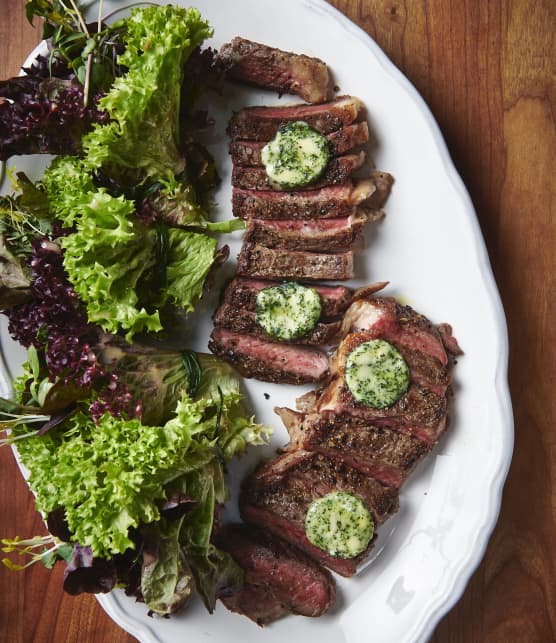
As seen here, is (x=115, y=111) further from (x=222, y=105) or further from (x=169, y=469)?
(x=169, y=469)

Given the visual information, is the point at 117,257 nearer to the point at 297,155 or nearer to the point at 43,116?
the point at 43,116

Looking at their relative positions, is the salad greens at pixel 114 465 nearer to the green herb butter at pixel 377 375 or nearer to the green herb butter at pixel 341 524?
the green herb butter at pixel 341 524

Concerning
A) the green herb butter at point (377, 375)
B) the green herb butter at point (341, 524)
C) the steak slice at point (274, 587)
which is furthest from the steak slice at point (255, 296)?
the steak slice at point (274, 587)

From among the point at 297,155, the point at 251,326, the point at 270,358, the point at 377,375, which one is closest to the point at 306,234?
the point at 297,155

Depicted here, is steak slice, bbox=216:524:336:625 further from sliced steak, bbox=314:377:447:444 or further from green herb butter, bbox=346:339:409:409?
green herb butter, bbox=346:339:409:409

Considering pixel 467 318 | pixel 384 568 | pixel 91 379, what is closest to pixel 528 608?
pixel 384 568

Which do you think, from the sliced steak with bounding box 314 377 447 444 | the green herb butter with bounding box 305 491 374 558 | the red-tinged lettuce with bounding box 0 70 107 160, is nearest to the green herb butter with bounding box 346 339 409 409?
the sliced steak with bounding box 314 377 447 444
